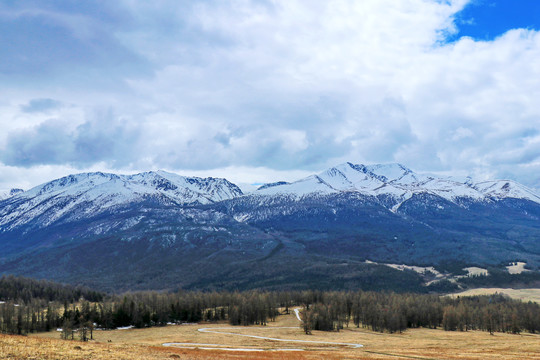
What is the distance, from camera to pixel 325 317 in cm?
15912

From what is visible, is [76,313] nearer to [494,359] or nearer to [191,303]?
[191,303]

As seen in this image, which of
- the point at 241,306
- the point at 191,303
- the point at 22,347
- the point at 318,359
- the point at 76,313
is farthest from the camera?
the point at 191,303

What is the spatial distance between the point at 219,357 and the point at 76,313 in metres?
117

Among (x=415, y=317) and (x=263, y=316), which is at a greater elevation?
(x=263, y=316)

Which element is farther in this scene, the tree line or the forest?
the tree line

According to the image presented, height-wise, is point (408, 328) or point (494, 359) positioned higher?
point (494, 359)

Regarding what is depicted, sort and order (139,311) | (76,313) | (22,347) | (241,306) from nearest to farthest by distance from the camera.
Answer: (22,347)
(76,313)
(139,311)
(241,306)

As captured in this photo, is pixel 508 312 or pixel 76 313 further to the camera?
pixel 508 312

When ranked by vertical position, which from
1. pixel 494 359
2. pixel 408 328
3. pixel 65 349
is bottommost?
pixel 408 328

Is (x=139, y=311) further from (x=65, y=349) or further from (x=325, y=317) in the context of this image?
(x=65, y=349)

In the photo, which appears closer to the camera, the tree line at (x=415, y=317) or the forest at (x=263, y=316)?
the forest at (x=263, y=316)

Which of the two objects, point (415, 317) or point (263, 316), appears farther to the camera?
point (415, 317)

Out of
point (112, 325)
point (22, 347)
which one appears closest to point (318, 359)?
point (22, 347)

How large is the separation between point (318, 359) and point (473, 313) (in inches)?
6187
